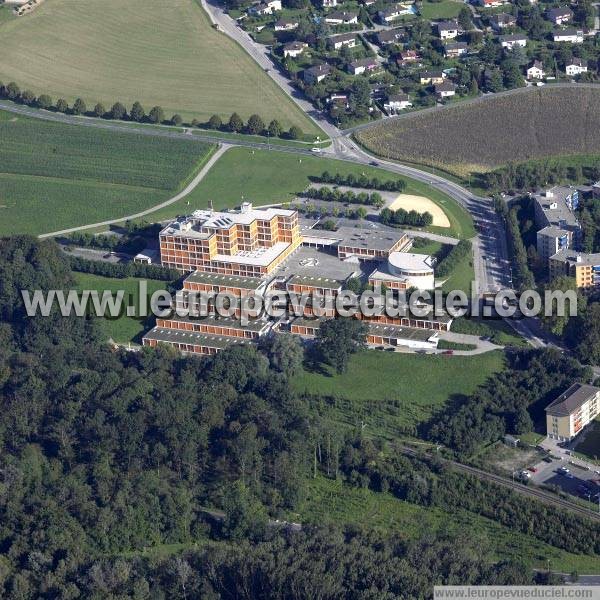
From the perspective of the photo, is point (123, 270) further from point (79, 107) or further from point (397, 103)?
point (397, 103)

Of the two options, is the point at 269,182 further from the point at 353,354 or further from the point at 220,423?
the point at 220,423

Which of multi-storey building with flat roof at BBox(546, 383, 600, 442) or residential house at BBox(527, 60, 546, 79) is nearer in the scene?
multi-storey building with flat roof at BBox(546, 383, 600, 442)

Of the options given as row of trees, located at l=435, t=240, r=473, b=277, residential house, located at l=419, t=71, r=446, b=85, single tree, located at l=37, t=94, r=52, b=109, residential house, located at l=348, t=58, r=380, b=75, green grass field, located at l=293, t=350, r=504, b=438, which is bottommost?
green grass field, located at l=293, t=350, r=504, b=438

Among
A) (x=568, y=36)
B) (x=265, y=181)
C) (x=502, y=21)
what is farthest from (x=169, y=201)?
(x=568, y=36)

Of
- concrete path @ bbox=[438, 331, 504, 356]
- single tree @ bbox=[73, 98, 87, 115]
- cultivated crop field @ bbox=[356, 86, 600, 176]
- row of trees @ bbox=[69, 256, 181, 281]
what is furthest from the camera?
single tree @ bbox=[73, 98, 87, 115]

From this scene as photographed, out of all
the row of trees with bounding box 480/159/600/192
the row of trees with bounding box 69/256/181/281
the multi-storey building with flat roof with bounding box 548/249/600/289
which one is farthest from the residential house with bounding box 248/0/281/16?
the multi-storey building with flat roof with bounding box 548/249/600/289

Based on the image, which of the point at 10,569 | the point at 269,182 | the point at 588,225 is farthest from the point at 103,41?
the point at 10,569

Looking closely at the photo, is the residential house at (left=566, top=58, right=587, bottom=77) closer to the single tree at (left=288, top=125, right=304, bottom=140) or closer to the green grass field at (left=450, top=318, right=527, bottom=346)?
the single tree at (left=288, top=125, right=304, bottom=140)
